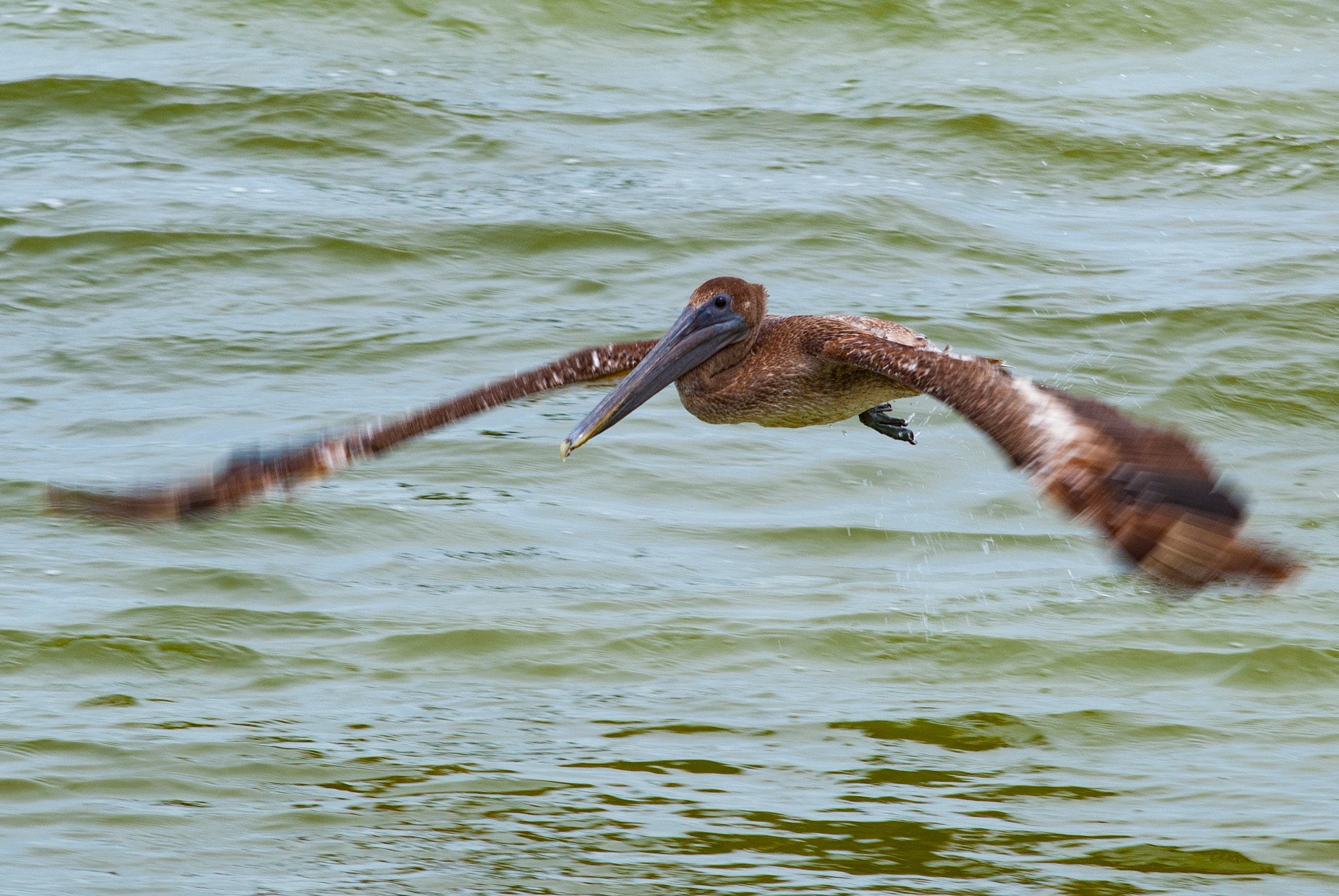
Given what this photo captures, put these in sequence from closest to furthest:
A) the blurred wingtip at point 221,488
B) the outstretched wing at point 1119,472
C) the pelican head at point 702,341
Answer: the outstretched wing at point 1119,472 < the blurred wingtip at point 221,488 < the pelican head at point 702,341

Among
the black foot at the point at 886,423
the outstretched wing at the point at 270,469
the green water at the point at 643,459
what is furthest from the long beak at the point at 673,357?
the green water at the point at 643,459

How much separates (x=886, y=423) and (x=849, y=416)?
580 mm

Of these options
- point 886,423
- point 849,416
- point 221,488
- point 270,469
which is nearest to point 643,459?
point 886,423

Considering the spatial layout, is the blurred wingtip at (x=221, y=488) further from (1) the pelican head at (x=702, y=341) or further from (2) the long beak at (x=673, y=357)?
(1) the pelican head at (x=702, y=341)

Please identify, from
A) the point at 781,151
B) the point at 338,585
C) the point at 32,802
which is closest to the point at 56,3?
the point at 781,151

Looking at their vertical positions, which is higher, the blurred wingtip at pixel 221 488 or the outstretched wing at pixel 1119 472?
the outstretched wing at pixel 1119 472

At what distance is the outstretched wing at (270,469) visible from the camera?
21.1 ft

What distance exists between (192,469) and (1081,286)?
18.8 ft

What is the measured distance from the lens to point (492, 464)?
1011 centimetres

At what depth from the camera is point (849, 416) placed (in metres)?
7.42

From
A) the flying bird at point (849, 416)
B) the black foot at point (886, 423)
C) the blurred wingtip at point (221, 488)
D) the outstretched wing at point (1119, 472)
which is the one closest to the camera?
the outstretched wing at point (1119, 472)

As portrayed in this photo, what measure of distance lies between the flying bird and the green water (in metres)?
1.10

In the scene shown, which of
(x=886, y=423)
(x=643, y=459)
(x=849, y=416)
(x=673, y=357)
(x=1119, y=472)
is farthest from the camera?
(x=643, y=459)

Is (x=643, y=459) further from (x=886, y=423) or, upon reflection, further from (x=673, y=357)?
(x=673, y=357)
